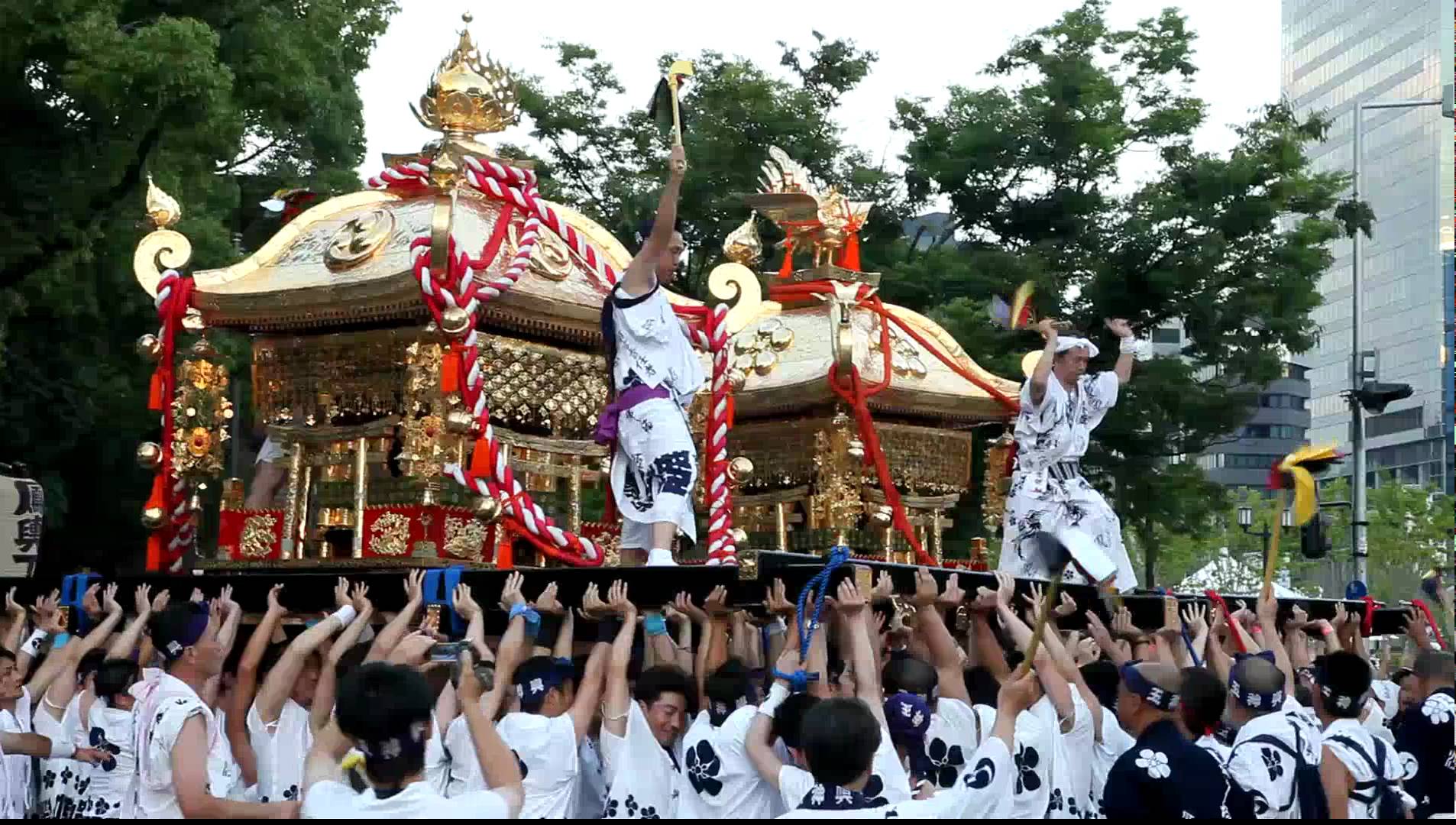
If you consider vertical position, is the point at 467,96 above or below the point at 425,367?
above

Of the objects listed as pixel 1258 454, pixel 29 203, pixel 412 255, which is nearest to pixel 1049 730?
pixel 412 255

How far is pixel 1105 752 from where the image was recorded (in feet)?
21.5

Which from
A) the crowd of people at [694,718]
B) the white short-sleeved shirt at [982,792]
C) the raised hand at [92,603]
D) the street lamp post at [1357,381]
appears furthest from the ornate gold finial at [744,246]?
the street lamp post at [1357,381]

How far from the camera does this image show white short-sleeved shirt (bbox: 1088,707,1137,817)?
21.3 feet

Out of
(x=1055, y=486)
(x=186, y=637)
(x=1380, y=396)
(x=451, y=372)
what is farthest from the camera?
(x=1380, y=396)

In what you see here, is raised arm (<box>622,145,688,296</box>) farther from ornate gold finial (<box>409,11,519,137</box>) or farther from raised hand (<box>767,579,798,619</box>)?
ornate gold finial (<box>409,11,519,137</box>)

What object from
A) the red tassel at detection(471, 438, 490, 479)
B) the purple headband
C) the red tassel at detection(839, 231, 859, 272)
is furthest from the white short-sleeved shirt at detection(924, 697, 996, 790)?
the red tassel at detection(839, 231, 859, 272)

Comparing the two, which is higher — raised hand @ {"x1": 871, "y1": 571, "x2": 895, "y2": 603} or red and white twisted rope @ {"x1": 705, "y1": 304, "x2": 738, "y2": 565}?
red and white twisted rope @ {"x1": 705, "y1": 304, "x2": 738, "y2": 565}

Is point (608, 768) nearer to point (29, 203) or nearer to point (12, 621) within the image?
point (12, 621)

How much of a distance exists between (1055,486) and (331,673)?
494 cm

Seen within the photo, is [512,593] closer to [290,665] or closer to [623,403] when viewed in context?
[290,665]

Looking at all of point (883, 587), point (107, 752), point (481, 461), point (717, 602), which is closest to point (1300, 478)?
point (883, 587)

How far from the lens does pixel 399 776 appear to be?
428 centimetres

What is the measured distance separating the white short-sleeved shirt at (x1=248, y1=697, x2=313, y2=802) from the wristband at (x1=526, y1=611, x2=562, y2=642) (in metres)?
1.00
